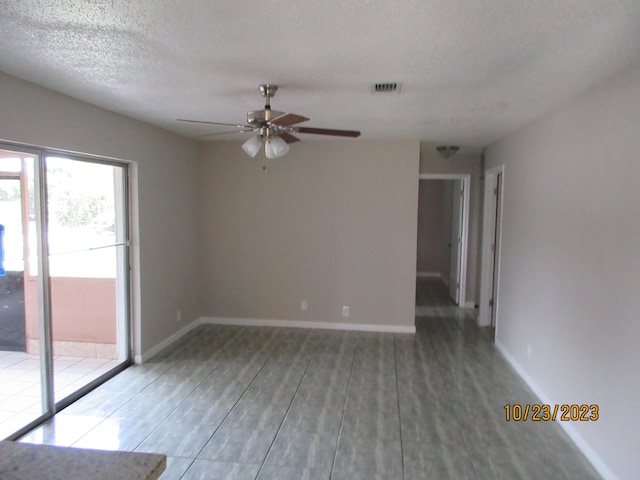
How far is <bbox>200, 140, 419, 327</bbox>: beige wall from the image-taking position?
17.3ft

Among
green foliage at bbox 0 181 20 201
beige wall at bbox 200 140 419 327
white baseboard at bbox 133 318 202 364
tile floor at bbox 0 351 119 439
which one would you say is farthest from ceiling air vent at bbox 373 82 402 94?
white baseboard at bbox 133 318 202 364

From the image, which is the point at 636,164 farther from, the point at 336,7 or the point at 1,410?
the point at 1,410

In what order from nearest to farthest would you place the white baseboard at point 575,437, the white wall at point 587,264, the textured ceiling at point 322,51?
the textured ceiling at point 322,51
the white wall at point 587,264
the white baseboard at point 575,437

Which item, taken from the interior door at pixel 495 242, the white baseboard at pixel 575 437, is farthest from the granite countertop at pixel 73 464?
the interior door at pixel 495 242

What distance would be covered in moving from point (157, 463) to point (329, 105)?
9.45 feet

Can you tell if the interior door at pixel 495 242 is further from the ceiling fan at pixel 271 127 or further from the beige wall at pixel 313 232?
the ceiling fan at pixel 271 127

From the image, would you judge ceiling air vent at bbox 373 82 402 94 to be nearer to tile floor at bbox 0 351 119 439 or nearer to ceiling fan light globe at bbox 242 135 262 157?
ceiling fan light globe at bbox 242 135 262 157

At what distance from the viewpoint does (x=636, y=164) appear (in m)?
2.29

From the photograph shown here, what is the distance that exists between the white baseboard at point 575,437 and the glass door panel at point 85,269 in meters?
3.98

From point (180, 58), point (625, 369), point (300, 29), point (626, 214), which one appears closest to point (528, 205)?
point (626, 214)

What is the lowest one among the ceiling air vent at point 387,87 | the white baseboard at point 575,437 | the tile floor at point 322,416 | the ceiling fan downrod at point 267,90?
the tile floor at point 322,416

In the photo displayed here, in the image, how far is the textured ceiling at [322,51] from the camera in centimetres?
175

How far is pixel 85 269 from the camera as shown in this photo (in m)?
3.77

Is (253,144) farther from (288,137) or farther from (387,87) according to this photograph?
(387,87)
